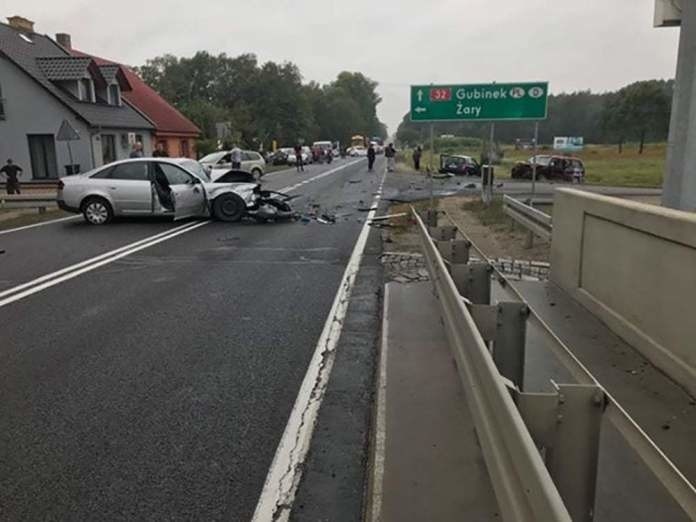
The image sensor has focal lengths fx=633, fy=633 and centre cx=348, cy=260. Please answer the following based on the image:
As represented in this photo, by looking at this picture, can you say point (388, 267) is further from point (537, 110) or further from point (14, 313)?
point (537, 110)

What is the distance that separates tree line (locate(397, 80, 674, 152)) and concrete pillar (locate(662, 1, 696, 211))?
5810 cm

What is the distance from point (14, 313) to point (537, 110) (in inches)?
492

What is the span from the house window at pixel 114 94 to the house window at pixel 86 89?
161 centimetres

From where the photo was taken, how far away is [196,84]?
93062 mm

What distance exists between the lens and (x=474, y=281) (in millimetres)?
5398

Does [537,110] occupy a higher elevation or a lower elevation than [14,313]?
higher

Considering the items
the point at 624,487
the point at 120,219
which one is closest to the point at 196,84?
the point at 120,219

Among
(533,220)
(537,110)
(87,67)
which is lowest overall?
(533,220)

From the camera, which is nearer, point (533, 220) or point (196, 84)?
point (533, 220)

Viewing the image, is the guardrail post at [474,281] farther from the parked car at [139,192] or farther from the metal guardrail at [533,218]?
the parked car at [139,192]

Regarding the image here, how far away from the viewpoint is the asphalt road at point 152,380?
3.58 meters

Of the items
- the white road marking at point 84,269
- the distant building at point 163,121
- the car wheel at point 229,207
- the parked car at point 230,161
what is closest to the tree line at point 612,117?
the distant building at point 163,121

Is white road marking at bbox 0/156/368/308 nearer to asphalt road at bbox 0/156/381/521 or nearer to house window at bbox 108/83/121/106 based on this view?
asphalt road at bbox 0/156/381/521

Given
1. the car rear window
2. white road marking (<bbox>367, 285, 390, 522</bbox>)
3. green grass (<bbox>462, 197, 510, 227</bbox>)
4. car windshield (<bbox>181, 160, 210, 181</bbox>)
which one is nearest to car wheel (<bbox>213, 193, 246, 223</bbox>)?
car windshield (<bbox>181, 160, 210, 181</bbox>)
